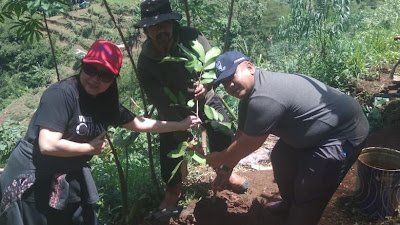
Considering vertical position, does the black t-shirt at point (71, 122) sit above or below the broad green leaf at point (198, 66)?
below

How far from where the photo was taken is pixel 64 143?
1.73 meters

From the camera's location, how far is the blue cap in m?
1.95

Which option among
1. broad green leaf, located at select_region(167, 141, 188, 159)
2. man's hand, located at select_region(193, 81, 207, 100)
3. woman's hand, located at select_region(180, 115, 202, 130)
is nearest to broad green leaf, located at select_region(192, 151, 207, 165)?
broad green leaf, located at select_region(167, 141, 188, 159)

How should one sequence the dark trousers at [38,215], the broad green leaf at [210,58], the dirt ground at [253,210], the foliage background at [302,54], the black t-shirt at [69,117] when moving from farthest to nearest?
the foliage background at [302,54] → the dirt ground at [253,210] → the broad green leaf at [210,58] → the dark trousers at [38,215] → the black t-shirt at [69,117]

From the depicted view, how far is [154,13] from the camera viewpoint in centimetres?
240

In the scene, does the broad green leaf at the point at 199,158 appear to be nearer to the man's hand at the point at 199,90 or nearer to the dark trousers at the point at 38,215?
the man's hand at the point at 199,90

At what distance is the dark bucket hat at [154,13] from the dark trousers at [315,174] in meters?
1.07

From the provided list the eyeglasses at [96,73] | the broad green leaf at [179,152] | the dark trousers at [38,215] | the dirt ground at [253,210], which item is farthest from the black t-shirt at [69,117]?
the dirt ground at [253,210]

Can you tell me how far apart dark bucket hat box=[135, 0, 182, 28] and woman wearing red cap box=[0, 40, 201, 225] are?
1.85 ft

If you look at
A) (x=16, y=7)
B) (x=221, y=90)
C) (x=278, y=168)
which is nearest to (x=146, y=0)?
(x=16, y=7)

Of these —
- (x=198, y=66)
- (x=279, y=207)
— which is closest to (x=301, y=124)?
(x=198, y=66)

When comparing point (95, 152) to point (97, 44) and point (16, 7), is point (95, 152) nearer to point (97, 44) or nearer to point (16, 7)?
point (97, 44)

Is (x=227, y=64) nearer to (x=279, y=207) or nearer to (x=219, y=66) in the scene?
(x=219, y=66)

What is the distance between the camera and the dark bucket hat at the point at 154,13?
2.33 meters
